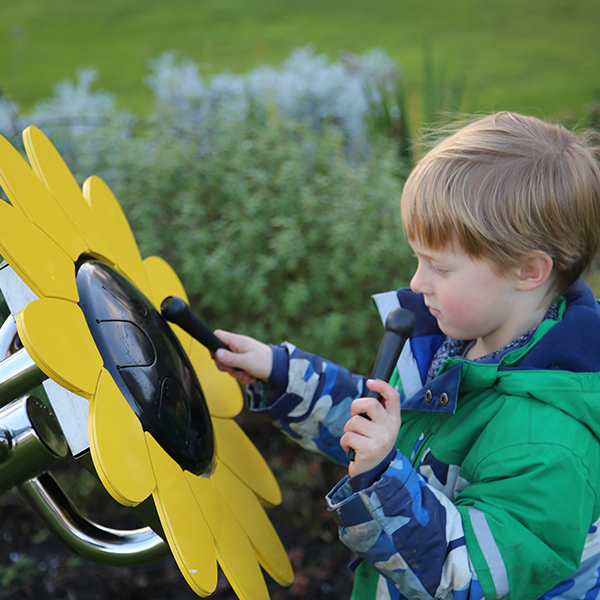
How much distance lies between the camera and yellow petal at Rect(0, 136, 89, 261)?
78cm

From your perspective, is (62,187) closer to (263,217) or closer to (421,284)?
(421,284)

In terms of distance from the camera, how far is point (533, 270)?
1.07 m

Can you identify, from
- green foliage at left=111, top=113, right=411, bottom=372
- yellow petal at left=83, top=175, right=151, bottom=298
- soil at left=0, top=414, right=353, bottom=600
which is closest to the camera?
yellow petal at left=83, top=175, right=151, bottom=298

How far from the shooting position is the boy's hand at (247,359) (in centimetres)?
130

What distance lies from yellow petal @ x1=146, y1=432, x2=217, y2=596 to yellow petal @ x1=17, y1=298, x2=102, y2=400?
14 centimetres

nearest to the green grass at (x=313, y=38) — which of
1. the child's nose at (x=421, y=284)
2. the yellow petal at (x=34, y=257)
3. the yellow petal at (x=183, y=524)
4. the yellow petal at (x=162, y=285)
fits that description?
the yellow petal at (x=162, y=285)

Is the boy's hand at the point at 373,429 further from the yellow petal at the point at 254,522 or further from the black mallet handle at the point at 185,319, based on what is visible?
the black mallet handle at the point at 185,319

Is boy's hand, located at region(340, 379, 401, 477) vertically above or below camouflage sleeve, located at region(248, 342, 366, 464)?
above

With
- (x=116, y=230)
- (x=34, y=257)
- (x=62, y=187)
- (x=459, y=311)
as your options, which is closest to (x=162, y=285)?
(x=116, y=230)

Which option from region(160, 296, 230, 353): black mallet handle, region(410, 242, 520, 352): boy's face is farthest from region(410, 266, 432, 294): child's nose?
region(160, 296, 230, 353): black mallet handle

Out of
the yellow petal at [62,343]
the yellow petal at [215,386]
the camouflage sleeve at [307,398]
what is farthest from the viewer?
the camouflage sleeve at [307,398]

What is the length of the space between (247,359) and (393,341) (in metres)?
0.40

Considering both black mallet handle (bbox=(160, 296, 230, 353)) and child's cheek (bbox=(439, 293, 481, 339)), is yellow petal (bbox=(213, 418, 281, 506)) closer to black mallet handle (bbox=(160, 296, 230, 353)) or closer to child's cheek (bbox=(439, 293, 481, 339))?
black mallet handle (bbox=(160, 296, 230, 353))

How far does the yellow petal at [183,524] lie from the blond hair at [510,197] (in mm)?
604
